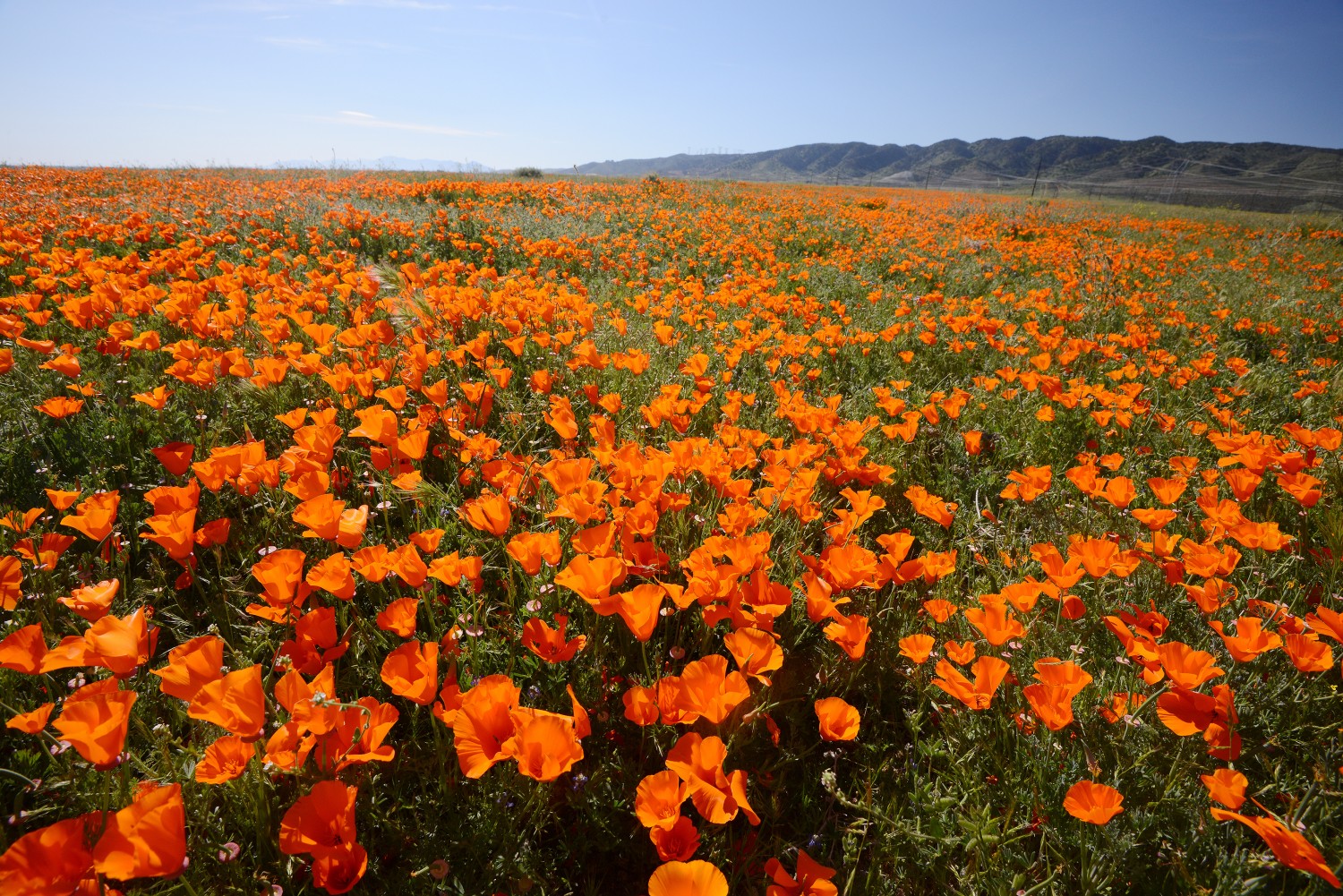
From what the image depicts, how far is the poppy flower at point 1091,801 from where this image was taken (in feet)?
3.71

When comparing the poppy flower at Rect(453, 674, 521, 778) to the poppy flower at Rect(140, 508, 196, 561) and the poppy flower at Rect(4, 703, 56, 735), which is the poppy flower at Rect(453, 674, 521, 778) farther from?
the poppy flower at Rect(140, 508, 196, 561)

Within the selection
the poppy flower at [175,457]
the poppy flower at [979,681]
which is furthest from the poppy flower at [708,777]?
the poppy flower at [175,457]

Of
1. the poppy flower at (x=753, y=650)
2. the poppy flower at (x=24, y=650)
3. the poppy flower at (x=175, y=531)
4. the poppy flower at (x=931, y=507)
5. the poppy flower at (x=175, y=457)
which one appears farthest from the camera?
the poppy flower at (x=931, y=507)

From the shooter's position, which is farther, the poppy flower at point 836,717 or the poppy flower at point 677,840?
the poppy flower at point 836,717

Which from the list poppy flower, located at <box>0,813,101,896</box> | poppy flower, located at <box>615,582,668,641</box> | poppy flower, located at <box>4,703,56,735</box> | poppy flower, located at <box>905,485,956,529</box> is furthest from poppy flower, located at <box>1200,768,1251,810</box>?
poppy flower, located at <box>4,703,56,735</box>

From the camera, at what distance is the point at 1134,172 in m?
106

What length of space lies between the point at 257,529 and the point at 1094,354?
5652mm

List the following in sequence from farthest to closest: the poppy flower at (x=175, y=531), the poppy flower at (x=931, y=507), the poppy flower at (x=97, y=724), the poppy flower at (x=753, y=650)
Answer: the poppy flower at (x=931, y=507) → the poppy flower at (x=175, y=531) → the poppy flower at (x=753, y=650) → the poppy flower at (x=97, y=724)

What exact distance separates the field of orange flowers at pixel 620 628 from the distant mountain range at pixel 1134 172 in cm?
2227

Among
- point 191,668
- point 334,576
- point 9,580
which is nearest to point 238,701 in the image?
point 191,668

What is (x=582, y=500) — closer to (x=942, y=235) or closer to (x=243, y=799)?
(x=243, y=799)

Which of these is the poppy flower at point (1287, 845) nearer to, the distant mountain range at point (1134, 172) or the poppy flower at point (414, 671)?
the poppy flower at point (414, 671)

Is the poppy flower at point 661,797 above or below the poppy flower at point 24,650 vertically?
below

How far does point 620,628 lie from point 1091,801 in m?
1.23
